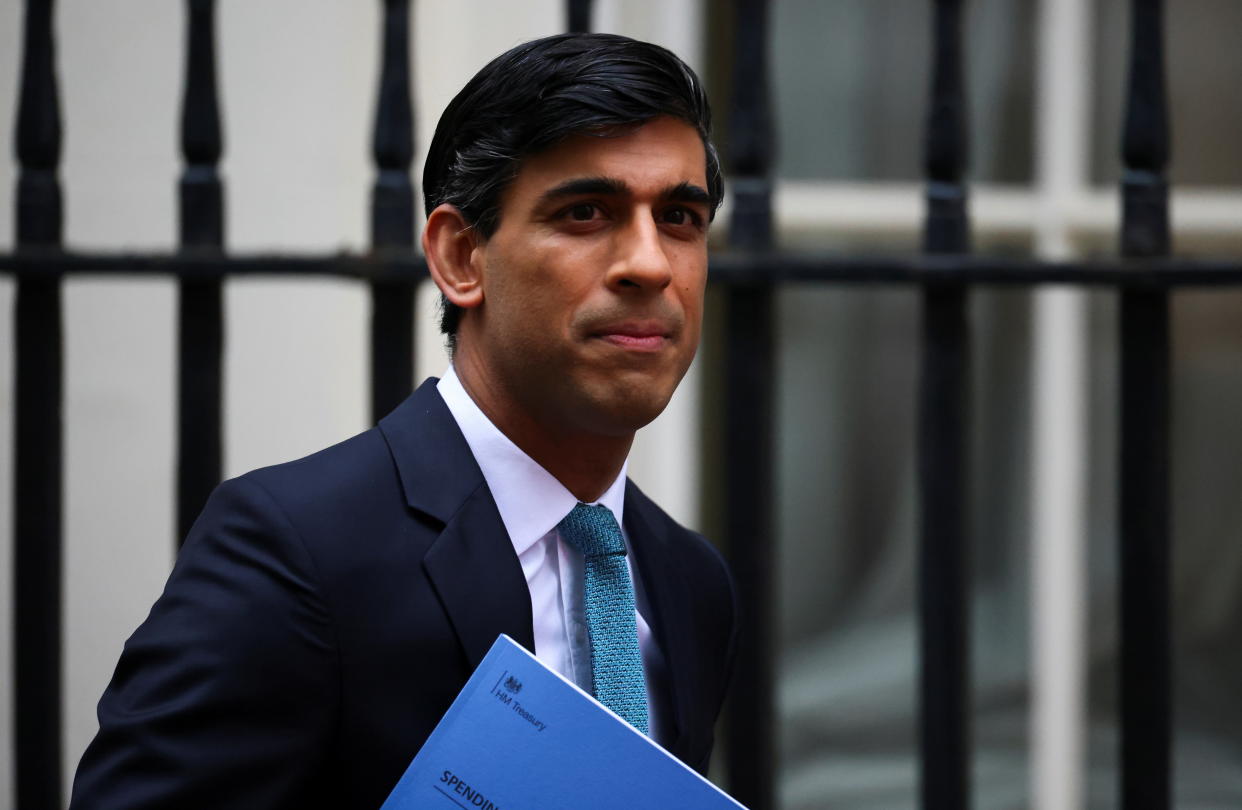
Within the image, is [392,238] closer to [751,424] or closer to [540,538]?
[751,424]

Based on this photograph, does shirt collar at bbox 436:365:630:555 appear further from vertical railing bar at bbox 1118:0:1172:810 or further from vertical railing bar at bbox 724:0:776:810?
vertical railing bar at bbox 1118:0:1172:810

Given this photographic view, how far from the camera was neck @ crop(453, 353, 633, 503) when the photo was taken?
59.5 inches

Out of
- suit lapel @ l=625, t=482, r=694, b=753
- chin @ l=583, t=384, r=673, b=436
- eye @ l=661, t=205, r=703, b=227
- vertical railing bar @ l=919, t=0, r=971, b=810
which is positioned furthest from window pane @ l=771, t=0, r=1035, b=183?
chin @ l=583, t=384, r=673, b=436

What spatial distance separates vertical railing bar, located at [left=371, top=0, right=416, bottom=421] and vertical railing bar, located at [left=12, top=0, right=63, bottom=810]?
584mm

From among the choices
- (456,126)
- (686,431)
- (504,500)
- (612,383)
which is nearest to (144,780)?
(504,500)

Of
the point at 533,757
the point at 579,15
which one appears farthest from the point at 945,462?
the point at 533,757

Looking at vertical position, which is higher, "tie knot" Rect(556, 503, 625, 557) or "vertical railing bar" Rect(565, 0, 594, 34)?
"vertical railing bar" Rect(565, 0, 594, 34)

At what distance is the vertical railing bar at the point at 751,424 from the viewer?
273cm

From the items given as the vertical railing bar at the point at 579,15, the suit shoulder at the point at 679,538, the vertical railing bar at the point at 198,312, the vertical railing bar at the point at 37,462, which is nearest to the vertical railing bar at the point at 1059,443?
the vertical railing bar at the point at 579,15

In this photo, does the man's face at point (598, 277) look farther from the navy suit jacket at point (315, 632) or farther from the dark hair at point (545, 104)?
the navy suit jacket at point (315, 632)

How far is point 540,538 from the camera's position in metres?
1.52

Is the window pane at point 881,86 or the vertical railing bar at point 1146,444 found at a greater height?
the window pane at point 881,86

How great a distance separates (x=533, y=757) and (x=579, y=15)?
1.75m

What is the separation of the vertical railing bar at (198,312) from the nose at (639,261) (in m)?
1.44
